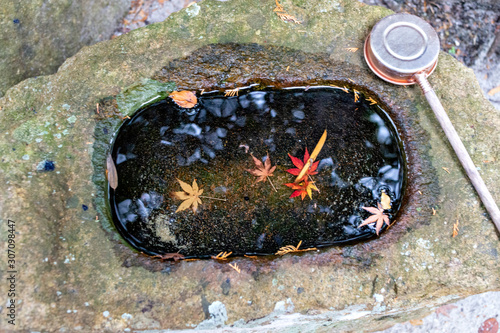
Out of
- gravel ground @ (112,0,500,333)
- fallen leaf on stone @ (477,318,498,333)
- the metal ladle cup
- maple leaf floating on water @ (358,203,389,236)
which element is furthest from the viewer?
gravel ground @ (112,0,500,333)

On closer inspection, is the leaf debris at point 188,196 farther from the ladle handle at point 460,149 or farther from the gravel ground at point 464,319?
the gravel ground at point 464,319

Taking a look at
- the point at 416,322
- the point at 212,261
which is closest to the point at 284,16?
the point at 212,261

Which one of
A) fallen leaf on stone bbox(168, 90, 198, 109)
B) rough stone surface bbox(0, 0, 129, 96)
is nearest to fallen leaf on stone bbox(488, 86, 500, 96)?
fallen leaf on stone bbox(168, 90, 198, 109)

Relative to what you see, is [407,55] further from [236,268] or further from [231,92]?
[236,268]

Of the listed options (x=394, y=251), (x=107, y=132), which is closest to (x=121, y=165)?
(x=107, y=132)

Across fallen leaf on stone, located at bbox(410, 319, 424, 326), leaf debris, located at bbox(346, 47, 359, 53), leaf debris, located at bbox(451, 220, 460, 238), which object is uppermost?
leaf debris, located at bbox(346, 47, 359, 53)

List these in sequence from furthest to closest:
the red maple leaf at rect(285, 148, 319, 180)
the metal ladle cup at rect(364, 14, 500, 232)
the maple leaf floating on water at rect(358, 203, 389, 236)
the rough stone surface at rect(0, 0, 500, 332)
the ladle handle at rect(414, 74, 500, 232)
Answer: the red maple leaf at rect(285, 148, 319, 180) < the maple leaf floating on water at rect(358, 203, 389, 236) < the metal ladle cup at rect(364, 14, 500, 232) < the ladle handle at rect(414, 74, 500, 232) < the rough stone surface at rect(0, 0, 500, 332)

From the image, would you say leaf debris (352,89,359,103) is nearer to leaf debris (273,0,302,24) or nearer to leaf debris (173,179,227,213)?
leaf debris (273,0,302,24)
